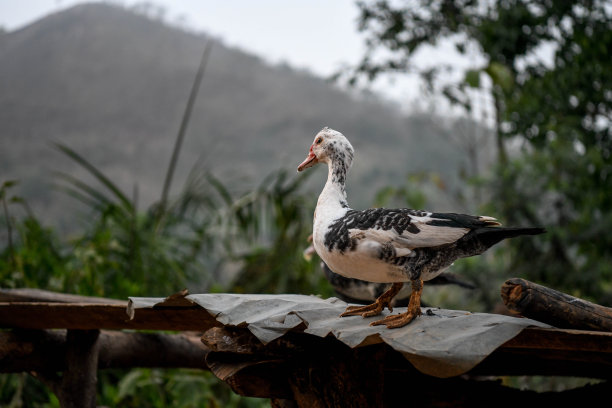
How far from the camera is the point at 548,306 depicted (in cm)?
170

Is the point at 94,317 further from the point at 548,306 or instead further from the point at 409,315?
the point at 548,306

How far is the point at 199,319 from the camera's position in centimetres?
241

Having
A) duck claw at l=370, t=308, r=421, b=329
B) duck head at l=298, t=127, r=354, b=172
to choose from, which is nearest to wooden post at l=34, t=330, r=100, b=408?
duck head at l=298, t=127, r=354, b=172

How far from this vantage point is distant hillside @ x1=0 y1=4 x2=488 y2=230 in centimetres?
1176

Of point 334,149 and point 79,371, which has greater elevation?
point 334,149

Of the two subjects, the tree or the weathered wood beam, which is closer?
the weathered wood beam

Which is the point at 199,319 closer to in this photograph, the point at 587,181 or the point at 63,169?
the point at 587,181

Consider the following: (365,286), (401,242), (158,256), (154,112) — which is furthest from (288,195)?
(154,112)

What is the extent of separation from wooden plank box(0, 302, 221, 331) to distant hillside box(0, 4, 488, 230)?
7.90 metres

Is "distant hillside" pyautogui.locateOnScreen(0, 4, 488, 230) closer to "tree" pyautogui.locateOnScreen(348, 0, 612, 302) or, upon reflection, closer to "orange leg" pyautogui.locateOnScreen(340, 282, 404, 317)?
"tree" pyautogui.locateOnScreen(348, 0, 612, 302)

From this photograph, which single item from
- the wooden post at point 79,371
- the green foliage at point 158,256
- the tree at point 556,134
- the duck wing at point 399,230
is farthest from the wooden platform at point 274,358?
the tree at point 556,134

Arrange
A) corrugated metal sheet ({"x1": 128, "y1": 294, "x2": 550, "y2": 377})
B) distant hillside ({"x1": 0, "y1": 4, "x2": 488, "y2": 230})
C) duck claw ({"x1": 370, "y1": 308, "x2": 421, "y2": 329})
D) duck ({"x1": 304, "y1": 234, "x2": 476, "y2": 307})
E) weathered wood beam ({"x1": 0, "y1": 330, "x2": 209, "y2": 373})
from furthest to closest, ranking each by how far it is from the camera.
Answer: distant hillside ({"x1": 0, "y1": 4, "x2": 488, "y2": 230})
duck ({"x1": 304, "y1": 234, "x2": 476, "y2": 307})
weathered wood beam ({"x1": 0, "y1": 330, "x2": 209, "y2": 373})
duck claw ({"x1": 370, "y1": 308, "x2": 421, "y2": 329})
corrugated metal sheet ({"x1": 128, "y1": 294, "x2": 550, "y2": 377})

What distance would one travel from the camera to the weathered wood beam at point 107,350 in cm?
283

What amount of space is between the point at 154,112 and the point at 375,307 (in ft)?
46.6
